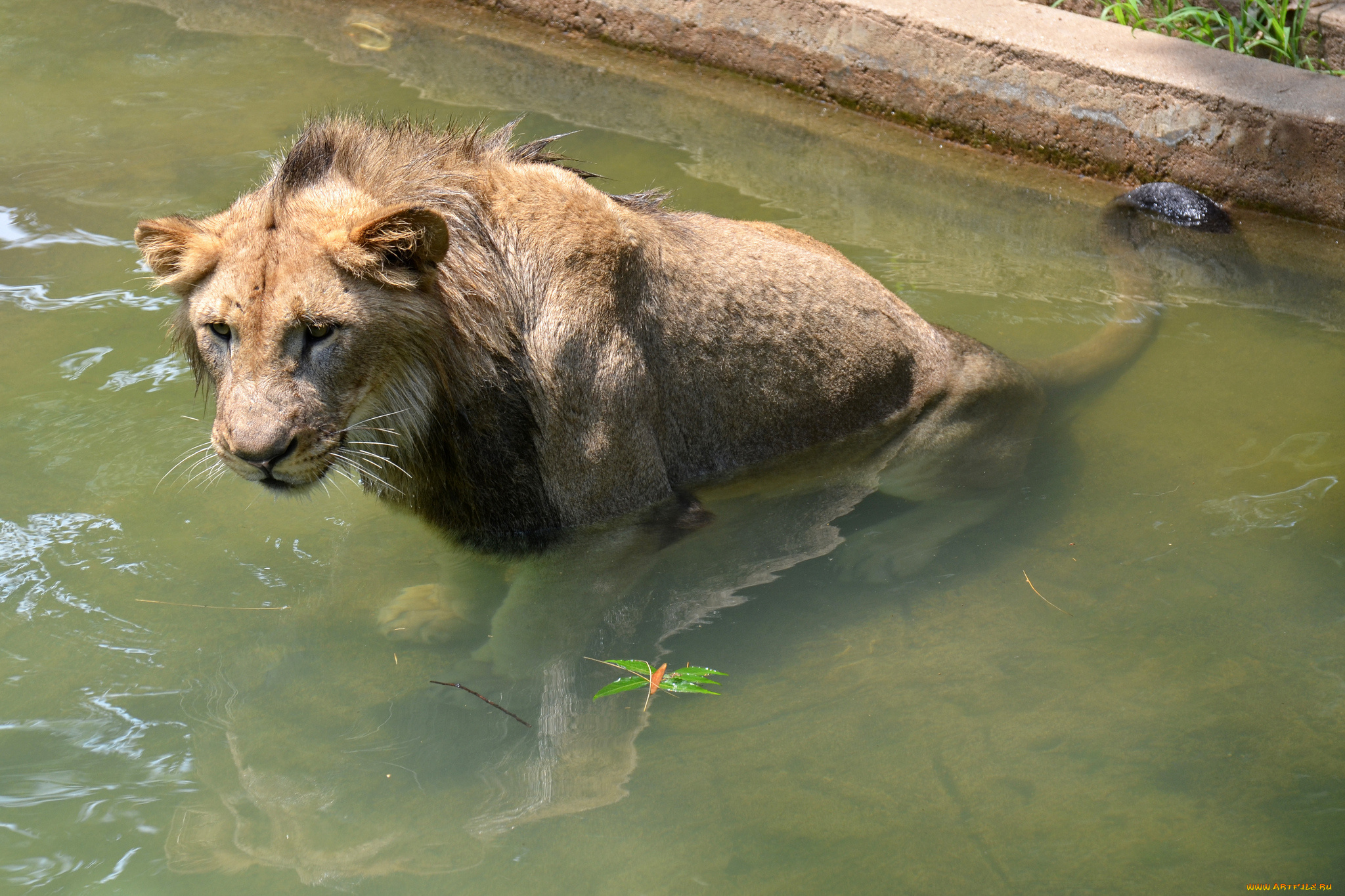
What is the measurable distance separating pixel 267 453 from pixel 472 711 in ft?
3.73

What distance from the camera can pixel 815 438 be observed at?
5348mm

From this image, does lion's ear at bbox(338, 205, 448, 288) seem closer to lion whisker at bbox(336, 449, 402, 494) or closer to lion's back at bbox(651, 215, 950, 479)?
lion whisker at bbox(336, 449, 402, 494)

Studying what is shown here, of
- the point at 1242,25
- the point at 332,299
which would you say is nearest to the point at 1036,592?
the point at 332,299

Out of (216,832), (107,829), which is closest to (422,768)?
(216,832)

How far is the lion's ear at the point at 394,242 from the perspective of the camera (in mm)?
3830

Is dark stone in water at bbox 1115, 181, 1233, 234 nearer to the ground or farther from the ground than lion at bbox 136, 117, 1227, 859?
farther from the ground

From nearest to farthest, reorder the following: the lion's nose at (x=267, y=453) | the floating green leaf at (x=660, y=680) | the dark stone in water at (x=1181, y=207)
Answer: the lion's nose at (x=267, y=453) < the floating green leaf at (x=660, y=680) < the dark stone in water at (x=1181, y=207)

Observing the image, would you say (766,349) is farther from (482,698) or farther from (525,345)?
(482,698)

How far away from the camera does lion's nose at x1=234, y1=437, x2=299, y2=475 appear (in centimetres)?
366

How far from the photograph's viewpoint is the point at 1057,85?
813 cm

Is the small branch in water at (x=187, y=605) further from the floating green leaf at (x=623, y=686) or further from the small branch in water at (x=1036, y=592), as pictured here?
the small branch in water at (x=1036, y=592)

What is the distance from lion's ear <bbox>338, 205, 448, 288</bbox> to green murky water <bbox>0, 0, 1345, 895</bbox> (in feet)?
4.69

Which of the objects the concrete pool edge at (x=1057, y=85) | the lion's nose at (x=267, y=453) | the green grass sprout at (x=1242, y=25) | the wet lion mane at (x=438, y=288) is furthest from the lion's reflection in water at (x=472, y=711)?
the green grass sprout at (x=1242, y=25)


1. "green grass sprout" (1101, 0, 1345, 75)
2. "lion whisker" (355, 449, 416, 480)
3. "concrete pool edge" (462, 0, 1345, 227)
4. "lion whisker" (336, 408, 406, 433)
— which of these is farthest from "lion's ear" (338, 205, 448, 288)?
"green grass sprout" (1101, 0, 1345, 75)
